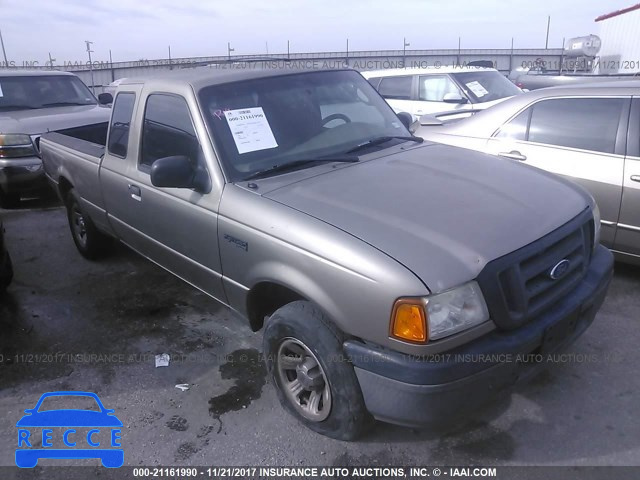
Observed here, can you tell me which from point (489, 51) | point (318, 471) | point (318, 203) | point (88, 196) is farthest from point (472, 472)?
point (489, 51)

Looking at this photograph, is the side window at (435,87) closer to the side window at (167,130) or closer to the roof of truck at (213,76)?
the roof of truck at (213,76)

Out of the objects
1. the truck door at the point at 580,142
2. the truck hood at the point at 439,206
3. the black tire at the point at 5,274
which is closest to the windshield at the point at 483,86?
the truck door at the point at 580,142

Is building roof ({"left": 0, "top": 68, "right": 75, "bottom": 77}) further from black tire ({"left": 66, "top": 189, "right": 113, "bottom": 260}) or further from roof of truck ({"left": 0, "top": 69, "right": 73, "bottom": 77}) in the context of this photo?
black tire ({"left": 66, "top": 189, "right": 113, "bottom": 260})

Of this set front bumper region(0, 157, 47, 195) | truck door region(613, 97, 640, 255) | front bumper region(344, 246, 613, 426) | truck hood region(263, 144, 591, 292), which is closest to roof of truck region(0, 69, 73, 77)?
front bumper region(0, 157, 47, 195)

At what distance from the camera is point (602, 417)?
8.87 feet

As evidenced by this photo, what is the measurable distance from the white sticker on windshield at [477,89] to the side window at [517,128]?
396 cm

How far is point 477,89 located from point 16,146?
702cm

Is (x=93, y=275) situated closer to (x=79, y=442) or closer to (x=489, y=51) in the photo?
(x=79, y=442)

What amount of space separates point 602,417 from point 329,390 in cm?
151

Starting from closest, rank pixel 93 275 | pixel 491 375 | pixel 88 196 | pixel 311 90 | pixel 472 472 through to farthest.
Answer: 1. pixel 491 375
2. pixel 472 472
3. pixel 311 90
4. pixel 88 196
5. pixel 93 275

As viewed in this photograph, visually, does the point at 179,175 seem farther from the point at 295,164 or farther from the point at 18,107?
the point at 18,107

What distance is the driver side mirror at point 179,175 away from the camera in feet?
9.21

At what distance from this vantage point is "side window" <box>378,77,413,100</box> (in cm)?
918

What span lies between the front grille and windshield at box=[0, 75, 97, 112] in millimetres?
7698
